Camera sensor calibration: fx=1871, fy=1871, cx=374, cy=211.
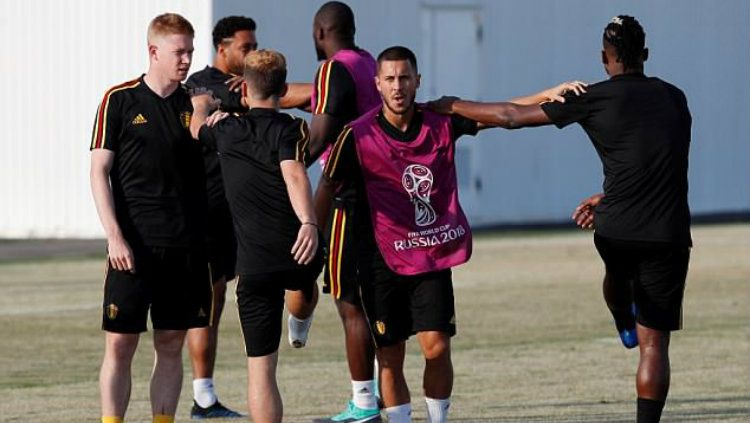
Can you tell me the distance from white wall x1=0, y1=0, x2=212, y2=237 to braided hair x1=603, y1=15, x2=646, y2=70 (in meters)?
19.6

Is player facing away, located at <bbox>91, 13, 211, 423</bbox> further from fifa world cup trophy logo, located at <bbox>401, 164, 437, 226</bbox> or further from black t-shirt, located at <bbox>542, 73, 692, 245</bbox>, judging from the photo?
black t-shirt, located at <bbox>542, 73, 692, 245</bbox>

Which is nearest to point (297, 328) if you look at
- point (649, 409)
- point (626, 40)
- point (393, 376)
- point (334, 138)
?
point (334, 138)

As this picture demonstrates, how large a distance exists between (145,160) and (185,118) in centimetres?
28

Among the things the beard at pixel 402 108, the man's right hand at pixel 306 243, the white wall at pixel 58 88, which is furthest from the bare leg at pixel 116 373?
the white wall at pixel 58 88

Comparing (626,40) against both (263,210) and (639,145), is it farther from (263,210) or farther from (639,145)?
(263,210)

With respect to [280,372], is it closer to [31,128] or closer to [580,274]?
[580,274]

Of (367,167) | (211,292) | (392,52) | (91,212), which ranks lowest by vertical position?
(91,212)

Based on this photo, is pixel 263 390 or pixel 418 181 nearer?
pixel 263 390

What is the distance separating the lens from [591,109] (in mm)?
8852

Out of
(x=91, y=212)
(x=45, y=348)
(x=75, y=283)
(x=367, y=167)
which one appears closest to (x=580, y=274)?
(x=75, y=283)

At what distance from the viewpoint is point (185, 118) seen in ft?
29.0

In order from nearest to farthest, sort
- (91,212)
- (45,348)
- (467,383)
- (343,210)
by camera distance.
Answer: (343,210), (467,383), (45,348), (91,212)

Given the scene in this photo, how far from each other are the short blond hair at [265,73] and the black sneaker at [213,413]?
2700mm

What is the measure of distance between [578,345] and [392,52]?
5873mm
